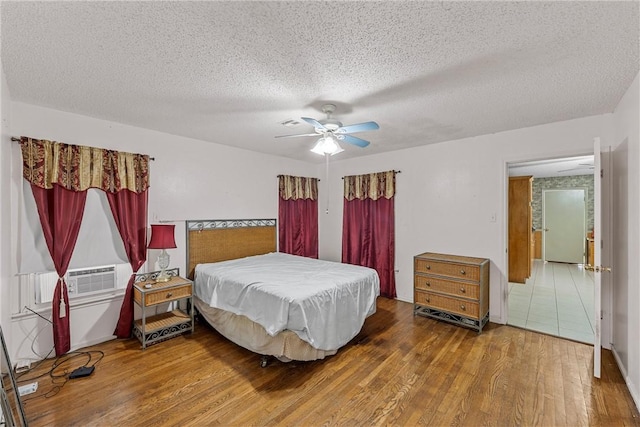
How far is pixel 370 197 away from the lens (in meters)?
4.64

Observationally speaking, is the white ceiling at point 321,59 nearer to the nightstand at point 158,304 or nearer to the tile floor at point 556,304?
the nightstand at point 158,304

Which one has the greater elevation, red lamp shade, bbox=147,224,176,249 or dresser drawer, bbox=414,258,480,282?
red lamp shade, bbox=147,224,176,249

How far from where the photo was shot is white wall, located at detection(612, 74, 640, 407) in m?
1.99

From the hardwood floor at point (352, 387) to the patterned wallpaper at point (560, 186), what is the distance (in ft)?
19.1

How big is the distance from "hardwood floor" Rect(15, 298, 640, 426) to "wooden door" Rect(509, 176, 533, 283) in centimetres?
254

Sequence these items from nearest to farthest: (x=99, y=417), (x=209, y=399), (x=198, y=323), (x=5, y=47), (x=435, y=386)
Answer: (x=5, y=47)
(x=99, y=417)
(x=209, y=399)
(x=435, y=386)
(x=198, y=323)

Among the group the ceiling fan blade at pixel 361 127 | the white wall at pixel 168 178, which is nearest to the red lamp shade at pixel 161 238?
the white wall at pixel 168 178

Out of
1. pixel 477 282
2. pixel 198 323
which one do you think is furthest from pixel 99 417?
pixel 477 282

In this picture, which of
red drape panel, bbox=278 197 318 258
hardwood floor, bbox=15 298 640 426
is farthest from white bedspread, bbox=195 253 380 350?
red drape panel, bbox=278 197 318 258

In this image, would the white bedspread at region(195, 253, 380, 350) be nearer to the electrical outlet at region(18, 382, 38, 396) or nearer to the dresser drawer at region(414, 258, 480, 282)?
the dresser drawer at region(414, 258, 480, 282)

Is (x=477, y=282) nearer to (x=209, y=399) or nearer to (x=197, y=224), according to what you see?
(x=209, y=399)

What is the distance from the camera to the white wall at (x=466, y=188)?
10.0 ft

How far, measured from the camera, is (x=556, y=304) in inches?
159

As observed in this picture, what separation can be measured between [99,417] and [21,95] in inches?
106
